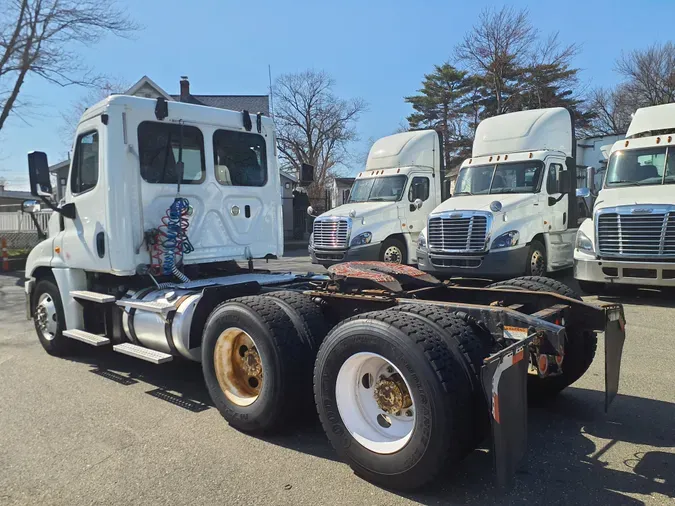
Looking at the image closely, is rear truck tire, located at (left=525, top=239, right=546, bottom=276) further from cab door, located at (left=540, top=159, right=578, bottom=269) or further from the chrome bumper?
the chrome bumper

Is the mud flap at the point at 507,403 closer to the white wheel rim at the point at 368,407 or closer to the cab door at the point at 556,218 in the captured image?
the white wheel rim at the point at 368,407

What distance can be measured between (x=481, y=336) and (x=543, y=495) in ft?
3.12

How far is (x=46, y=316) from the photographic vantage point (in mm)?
6648

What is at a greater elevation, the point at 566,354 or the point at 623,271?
the point at 623,271

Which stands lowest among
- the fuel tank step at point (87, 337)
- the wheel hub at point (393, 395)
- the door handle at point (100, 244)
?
the fuel tank step at point (87, 337)

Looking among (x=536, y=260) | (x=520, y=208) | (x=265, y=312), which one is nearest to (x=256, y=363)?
(x=265, y=312)

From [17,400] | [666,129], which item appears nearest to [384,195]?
[666,129]

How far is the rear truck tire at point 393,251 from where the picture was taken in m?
13.9

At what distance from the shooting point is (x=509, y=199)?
11.2m

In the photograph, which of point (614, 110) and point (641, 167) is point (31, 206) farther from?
point (614, 110)

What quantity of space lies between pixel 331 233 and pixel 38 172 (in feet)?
27.3

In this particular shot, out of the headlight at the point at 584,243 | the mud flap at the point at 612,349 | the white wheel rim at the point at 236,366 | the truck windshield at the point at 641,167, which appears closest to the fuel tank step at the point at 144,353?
the white wheel rim at the point at 236,366

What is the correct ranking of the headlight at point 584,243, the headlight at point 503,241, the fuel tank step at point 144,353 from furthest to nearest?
the headlight at point 503,241 → the headlight at point 584,243 → the fuel tank step at point 144,353

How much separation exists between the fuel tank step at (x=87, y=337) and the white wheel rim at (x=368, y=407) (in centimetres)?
318
